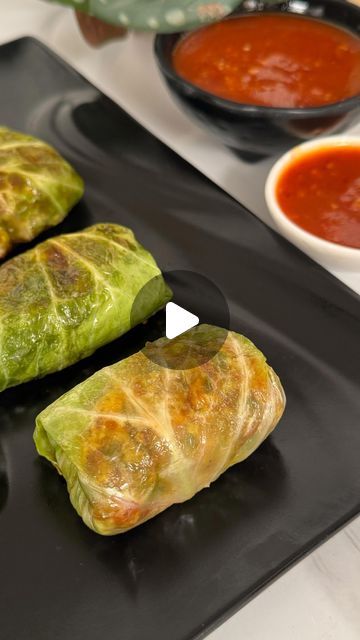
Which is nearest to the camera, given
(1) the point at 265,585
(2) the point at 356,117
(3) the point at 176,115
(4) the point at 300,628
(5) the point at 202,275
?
(1) the point at 265,585

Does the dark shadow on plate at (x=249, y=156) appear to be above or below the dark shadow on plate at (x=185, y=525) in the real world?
above

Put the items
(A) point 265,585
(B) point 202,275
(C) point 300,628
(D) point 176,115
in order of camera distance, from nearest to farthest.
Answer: (A) point 265,585 → (C) point 300,628 → (B) point 202,275 → (D) point 176,115

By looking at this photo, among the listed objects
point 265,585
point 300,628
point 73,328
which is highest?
point 73,328

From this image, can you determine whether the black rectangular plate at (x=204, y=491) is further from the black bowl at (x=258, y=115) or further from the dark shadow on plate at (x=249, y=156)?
the dark shadow on plate at (x=249, y=156)

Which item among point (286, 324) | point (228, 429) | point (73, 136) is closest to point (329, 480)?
point (228, 429)

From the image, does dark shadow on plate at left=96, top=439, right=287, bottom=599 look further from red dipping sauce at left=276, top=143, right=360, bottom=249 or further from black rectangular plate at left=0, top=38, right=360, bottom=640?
red dipping sauce at left=276, top=143, right=360, bottom=249

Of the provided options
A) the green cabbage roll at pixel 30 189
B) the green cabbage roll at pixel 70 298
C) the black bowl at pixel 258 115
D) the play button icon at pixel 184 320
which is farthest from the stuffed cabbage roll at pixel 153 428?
the black bowl at pixel 258 115

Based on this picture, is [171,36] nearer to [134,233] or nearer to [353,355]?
[134,233]
